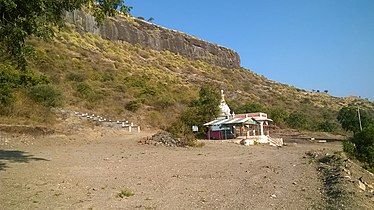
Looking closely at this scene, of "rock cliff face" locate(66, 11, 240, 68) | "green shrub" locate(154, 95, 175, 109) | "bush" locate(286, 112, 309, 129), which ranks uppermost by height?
"rock cliff face" locate(66, 11, 240, 68)

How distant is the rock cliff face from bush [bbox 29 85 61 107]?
1795 inches

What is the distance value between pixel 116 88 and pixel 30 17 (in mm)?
36471

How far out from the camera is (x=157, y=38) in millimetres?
94812

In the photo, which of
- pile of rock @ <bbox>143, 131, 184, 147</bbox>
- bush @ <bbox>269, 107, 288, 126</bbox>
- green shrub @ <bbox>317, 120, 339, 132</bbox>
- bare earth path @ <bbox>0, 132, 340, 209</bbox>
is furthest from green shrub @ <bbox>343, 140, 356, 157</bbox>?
green shrub @ <bbox>317, 120, 339, 132</bbox>

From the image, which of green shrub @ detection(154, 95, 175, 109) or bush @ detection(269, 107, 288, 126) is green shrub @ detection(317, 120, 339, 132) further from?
green shrub @ detection(154, 95, 175, 109)

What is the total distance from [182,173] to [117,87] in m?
33.8

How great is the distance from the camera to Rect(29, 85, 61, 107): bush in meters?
27.6

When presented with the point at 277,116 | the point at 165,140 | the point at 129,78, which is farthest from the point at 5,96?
the point at 277,116

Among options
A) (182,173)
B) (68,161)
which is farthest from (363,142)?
(68,161)

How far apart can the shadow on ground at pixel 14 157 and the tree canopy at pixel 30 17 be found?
4005 mm

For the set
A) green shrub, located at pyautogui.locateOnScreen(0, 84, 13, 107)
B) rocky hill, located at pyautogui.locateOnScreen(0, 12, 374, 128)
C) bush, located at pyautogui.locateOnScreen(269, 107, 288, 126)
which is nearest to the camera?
green shrub, located at pyautogui.locateOnScreen(0, 84, 13, 107)

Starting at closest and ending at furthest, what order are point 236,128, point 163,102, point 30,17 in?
1. point 30,17
2. point 236,128
3. point 163,102

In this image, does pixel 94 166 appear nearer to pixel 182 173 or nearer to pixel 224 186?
pixel 182 173

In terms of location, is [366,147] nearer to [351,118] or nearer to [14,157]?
[14,157]
